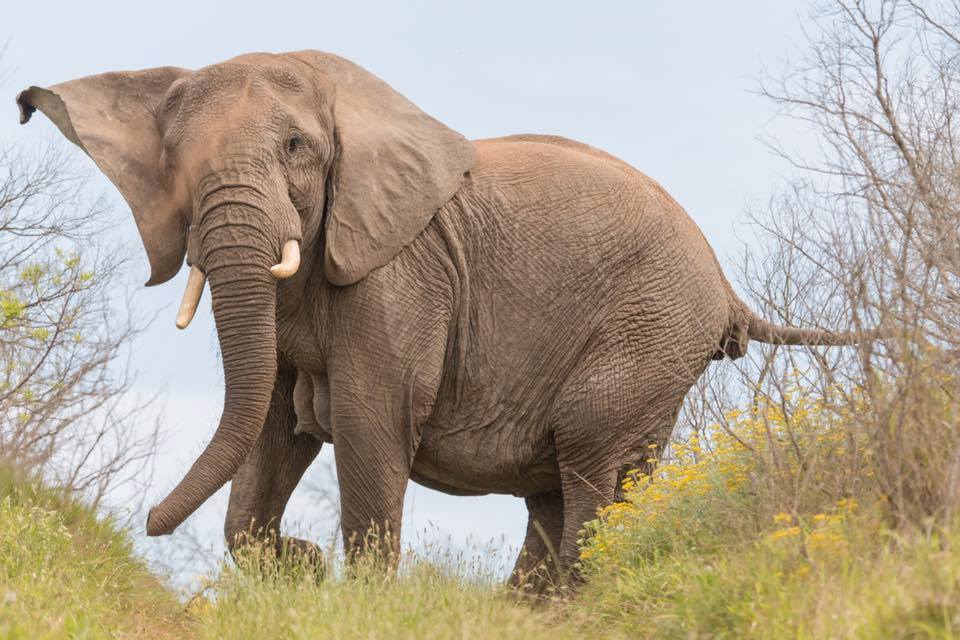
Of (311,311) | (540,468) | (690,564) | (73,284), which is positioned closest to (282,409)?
(311,311)

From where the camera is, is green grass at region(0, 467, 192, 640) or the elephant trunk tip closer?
green grass at region(0, 467, 192, 640)

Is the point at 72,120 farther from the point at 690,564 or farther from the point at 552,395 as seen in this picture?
the point at 690,564

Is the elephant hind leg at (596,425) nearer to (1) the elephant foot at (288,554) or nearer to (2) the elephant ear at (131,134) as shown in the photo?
(1) the elephant foot at (288,554)

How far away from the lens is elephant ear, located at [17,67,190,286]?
9.71m

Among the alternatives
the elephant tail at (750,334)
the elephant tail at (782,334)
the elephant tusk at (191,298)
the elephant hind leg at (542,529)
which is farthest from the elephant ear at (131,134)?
the elephant tail at (782,334)

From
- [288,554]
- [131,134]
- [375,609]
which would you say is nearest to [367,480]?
[288,554]

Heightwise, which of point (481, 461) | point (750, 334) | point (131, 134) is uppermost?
point (131, 134)

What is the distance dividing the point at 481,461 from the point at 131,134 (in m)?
3.24

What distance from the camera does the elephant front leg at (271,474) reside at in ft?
34.6

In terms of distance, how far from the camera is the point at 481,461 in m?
10.4

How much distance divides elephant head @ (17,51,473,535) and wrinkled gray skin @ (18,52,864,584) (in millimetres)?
15

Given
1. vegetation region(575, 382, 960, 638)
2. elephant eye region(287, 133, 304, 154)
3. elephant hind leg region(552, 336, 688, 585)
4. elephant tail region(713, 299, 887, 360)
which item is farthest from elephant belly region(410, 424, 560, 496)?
elephant eye region(287, 133, 304, 154)

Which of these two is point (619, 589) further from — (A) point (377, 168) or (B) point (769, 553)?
(A) point (377, 168)

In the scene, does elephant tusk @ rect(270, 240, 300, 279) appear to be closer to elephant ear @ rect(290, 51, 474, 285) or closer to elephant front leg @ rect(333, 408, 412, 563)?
elephant ear @ rect(290, 51, 474, 285)
